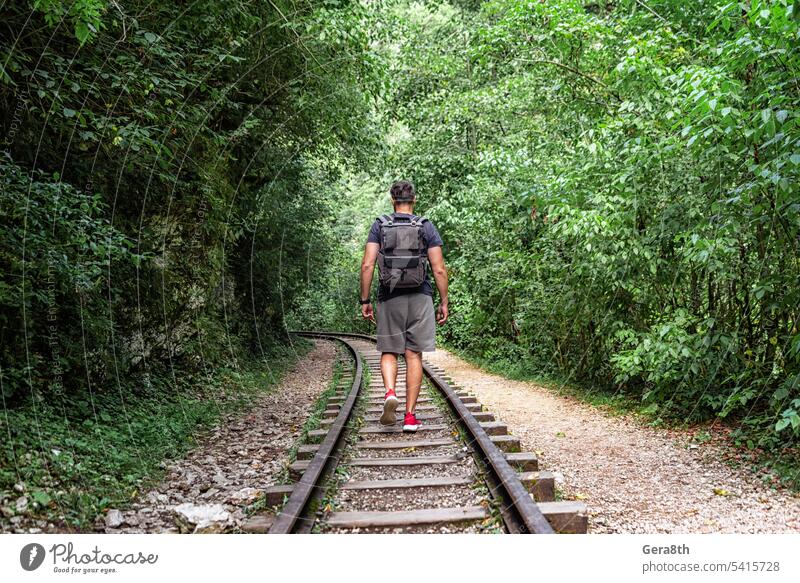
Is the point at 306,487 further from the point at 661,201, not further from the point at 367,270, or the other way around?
the point at 661,201

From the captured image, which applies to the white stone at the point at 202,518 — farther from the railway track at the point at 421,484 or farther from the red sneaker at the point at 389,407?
the red sneaker at the point at 389,407

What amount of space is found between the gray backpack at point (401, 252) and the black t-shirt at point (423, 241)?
40 mm

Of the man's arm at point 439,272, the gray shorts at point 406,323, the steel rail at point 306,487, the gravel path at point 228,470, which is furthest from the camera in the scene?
the gray shorts at point 406,323

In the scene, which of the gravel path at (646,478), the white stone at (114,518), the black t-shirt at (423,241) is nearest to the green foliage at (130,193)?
the white stone at (114,518)

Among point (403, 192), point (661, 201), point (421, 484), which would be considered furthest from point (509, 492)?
point (661, 201)

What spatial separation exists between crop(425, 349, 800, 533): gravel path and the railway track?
0.51 meters

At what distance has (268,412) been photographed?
7.02m

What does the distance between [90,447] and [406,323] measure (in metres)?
2.69

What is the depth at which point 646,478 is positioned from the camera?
4145 millimetres

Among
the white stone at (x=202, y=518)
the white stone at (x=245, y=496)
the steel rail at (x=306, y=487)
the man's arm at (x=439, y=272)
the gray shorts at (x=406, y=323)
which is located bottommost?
the white stone at (x=245, y=496)

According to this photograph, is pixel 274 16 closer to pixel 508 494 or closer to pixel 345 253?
pixel 508 494

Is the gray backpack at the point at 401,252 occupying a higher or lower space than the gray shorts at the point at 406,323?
higher

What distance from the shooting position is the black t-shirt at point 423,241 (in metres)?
4.69

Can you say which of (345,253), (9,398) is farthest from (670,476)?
(345,253)
